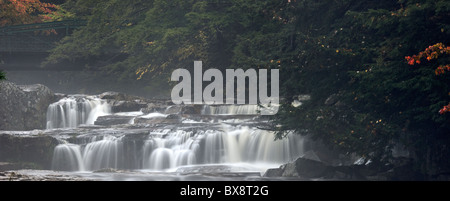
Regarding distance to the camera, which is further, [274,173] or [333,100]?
[333,100]

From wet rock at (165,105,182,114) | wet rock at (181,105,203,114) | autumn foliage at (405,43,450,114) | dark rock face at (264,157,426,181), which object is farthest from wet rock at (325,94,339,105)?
wet rock at (165,105,182,114)

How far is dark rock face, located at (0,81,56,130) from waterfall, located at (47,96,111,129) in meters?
0.49

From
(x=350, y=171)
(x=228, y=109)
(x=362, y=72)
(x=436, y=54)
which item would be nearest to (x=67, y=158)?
(x=228, y=109)

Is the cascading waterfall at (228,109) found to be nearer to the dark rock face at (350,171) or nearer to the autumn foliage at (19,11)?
the dark rock face at (350,171)

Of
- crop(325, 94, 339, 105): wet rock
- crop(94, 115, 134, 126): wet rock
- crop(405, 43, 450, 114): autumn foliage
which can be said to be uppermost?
crop(405, 43, 450, 114): autumn foliage

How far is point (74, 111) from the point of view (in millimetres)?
32469

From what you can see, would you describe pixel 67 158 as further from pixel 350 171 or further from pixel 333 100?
pixel 350 171

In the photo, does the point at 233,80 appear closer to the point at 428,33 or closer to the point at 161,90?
the point at 428,33

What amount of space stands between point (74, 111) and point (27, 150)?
10.3 m

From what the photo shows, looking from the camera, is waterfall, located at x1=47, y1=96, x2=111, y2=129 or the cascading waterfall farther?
waterfall, located at x1=47, y1=96, x2=111, y2=129

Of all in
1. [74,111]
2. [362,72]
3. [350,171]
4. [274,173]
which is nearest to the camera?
[362,72]

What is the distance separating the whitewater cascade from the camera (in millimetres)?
22734

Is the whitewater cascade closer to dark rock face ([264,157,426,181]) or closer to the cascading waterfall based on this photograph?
dark rock face ([264,157,426,181])

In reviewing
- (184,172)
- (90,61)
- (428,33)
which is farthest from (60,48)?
(428,33)
